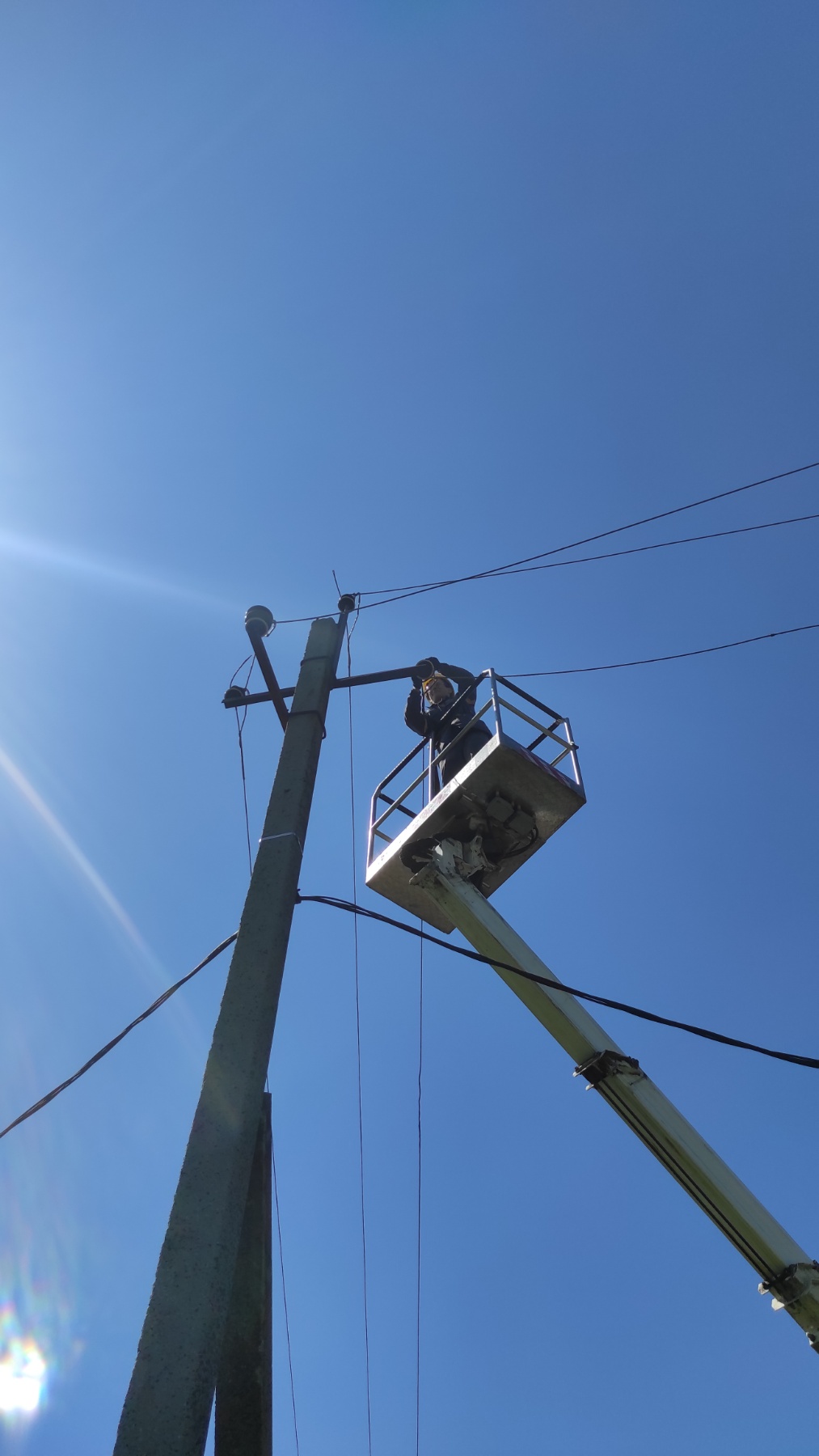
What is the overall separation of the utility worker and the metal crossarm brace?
3.84ft

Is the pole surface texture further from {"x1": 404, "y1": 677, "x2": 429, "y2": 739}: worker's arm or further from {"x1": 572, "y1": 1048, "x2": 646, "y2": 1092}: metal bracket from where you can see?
{"x1": 404, "y1": 677, "x2": 429, "y2": 739}: worker's arm

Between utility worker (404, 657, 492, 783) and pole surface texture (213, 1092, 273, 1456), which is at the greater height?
utility worker (404, 657, 492, 783)

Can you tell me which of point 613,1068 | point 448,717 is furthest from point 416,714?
point 613,1068

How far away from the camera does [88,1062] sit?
202 inches

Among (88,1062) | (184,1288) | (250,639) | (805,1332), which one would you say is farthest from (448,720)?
(184,1288)

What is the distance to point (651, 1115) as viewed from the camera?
591 centimetres

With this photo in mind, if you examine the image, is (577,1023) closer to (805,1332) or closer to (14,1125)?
(805,1332)

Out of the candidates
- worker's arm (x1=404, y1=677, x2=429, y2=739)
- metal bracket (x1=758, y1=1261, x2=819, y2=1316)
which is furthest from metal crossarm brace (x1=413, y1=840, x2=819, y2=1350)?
worker's arm (x1=404, y1=677, x2=429, y2=739)

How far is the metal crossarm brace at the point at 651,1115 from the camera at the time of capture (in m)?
5.27

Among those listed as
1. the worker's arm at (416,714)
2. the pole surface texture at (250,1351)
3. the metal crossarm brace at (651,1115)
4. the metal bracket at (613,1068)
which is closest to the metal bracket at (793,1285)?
the metal crossarm brace at (651,1115)

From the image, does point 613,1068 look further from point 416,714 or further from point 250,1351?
point 416,714

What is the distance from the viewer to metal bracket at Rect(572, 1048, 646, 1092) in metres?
6.11

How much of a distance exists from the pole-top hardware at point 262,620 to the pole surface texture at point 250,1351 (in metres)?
3.37

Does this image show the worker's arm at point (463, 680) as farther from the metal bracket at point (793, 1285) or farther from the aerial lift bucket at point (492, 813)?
the metal bracket at point (793, 1285)
